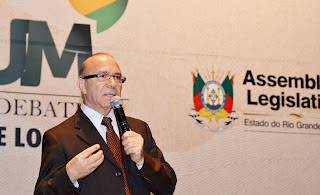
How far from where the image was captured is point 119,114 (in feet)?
7.04

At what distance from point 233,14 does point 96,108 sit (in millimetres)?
2200

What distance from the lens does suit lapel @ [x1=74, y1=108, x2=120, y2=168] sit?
2.25 metres

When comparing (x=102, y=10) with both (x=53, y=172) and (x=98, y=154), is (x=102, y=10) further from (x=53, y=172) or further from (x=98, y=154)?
(x=98, y=154)

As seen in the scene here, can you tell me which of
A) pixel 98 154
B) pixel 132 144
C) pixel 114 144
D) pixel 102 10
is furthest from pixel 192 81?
pixel 98 154

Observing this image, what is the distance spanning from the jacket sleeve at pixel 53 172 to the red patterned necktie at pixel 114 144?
0.25 metres

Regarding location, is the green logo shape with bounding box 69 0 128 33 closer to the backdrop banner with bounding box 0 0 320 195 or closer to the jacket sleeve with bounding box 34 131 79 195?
the backdrop banner with bounding box 0 0 320 195

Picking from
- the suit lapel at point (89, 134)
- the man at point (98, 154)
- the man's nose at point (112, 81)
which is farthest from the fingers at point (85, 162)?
the man's nose at point (112, 81)

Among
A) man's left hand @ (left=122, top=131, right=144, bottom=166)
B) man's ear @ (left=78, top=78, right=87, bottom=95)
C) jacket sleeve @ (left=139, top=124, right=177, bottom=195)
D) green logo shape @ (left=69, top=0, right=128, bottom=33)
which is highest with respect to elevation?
green logo shape @ (left=69, top=0, right=128, bottom=33)

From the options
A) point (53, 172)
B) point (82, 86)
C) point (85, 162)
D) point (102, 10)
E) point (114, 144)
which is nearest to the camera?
point (85, 162)

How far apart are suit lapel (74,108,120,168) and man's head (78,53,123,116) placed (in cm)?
11

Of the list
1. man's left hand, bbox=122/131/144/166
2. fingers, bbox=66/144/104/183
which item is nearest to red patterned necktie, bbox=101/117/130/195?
man's left hand, bbox=122/131/144/166

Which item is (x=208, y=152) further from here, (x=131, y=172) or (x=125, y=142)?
(x=125, y=142)

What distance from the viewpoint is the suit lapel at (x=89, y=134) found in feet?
7.37

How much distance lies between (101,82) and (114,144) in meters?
0.33
